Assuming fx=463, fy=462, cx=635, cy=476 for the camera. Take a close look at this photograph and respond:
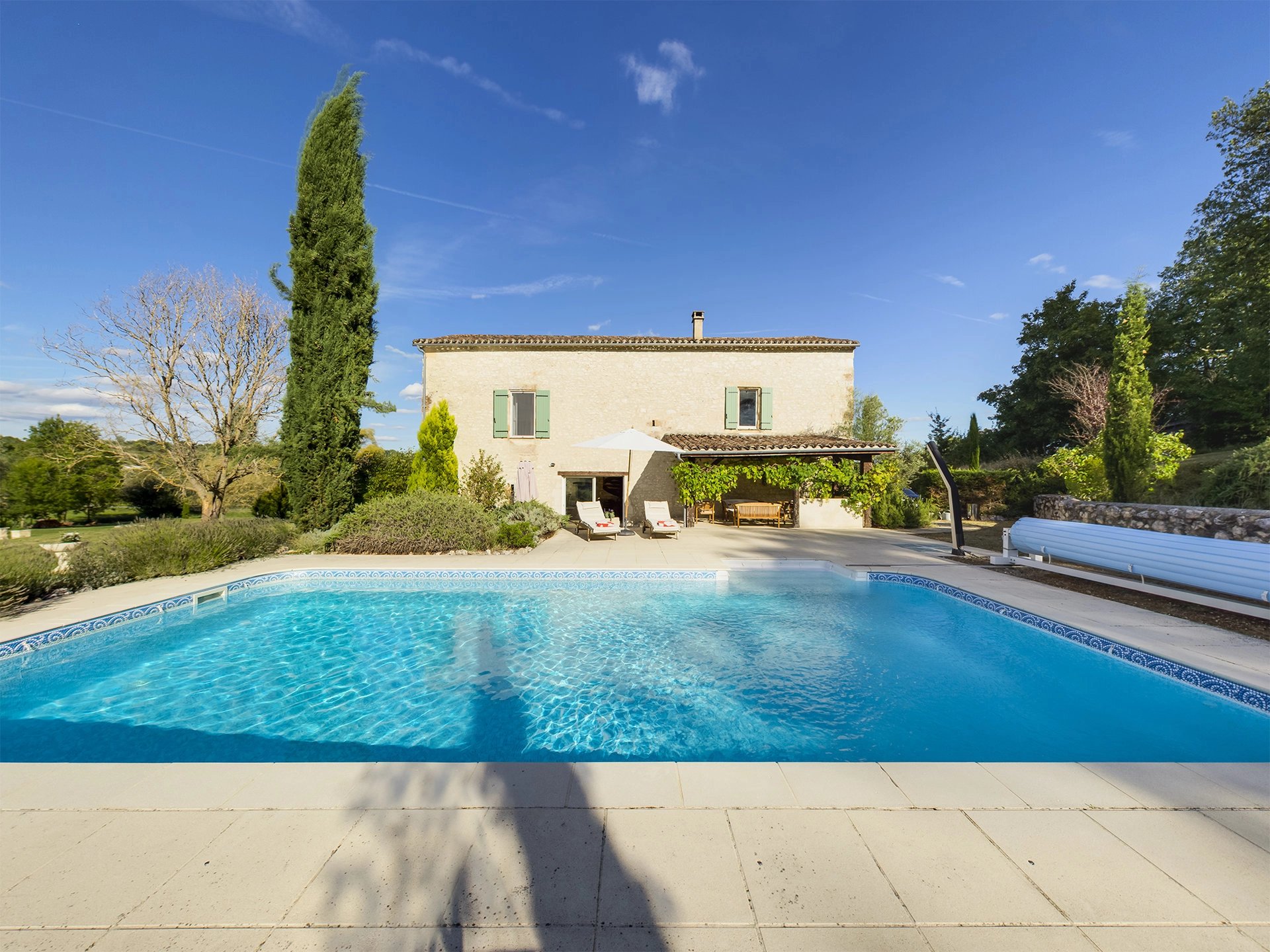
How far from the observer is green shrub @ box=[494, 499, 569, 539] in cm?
1177

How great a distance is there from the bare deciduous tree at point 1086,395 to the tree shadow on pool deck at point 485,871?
22461mm

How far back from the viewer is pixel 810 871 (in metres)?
2.00

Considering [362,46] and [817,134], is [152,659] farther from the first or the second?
A: [817,134]

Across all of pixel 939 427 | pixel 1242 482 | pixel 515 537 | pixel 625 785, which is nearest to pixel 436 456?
pixel 515 537

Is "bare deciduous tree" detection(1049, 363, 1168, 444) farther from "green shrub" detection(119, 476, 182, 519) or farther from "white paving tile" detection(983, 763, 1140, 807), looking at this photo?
Result: "green shrub" detection(119, 476, 182, 519)

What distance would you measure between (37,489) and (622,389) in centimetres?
2037

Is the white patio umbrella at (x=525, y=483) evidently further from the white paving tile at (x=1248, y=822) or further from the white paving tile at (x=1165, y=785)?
the white paving tile at (x=1248, y=822)

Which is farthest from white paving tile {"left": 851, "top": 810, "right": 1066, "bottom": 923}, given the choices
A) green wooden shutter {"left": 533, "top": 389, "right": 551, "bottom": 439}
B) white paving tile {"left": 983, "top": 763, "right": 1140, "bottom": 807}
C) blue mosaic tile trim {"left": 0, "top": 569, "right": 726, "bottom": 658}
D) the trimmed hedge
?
the trimmed hedge

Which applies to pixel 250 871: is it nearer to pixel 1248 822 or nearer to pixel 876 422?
pixel 1248 822

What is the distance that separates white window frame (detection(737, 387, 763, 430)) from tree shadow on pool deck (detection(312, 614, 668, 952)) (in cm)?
1431

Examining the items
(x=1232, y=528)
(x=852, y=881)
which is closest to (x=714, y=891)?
(x=852, y=881)

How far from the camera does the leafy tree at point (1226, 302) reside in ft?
49.1

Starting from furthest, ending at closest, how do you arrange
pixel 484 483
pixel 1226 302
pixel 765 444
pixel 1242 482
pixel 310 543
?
pixel 1226 302 → pixel 765 444 → pixel 484 483 → pixel 310 543 → pixel 1242 482

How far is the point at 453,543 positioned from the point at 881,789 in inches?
362
